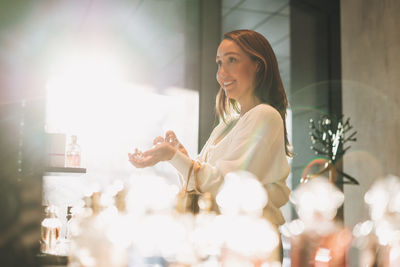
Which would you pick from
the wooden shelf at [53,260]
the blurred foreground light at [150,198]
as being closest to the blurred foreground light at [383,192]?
the blurred foreground light at [150,198]

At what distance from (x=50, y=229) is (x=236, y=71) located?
786mm

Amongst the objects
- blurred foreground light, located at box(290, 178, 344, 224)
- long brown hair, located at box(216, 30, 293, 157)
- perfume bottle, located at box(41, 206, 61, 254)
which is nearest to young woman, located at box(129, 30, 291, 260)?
long brown hair, located at box(216, 30, 293, 157)

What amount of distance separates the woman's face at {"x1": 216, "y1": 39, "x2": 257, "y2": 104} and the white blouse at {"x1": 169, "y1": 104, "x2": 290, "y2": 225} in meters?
0.13

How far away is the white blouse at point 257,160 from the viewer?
120cm

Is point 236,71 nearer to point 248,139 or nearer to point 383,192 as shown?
point 248,139

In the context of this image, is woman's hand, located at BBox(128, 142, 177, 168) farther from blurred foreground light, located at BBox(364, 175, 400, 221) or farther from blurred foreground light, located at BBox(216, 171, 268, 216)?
blurred foreground light, located at BBox(364, 175, 400, 221)

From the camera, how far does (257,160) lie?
1.20 metres

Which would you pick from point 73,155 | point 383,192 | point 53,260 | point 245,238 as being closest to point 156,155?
point 53,260

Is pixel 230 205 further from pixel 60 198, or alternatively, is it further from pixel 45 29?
pixel 60 198

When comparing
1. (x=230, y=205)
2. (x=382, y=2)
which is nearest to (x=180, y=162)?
(x=230, y=205)

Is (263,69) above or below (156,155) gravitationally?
above

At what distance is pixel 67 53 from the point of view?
236 centimetres

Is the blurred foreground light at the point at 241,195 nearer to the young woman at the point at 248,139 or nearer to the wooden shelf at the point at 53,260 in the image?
the young woman at the point at 248,139

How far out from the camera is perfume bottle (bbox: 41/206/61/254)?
1.39 m
